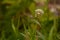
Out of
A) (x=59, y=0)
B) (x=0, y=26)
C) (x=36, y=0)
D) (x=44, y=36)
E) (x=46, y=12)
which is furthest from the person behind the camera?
(x=59, y=0)

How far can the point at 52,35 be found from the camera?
1.67 meters

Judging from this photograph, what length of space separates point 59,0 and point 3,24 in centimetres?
105

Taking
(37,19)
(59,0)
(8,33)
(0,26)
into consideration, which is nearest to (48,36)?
(37,19)

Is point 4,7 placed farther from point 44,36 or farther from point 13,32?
point 44,36

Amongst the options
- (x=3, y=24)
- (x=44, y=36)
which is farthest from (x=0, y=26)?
(x=44, y=36)

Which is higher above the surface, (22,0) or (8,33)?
(22,0)

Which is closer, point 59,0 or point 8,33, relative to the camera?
point 8,33

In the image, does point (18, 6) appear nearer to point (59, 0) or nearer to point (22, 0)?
point (22, 0)

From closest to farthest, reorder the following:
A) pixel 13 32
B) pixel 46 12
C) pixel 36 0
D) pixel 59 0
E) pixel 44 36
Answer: pixel 44 36 < pixel 13 32 < pixel 46 12 < pixel 36 0 < pixel 59 0

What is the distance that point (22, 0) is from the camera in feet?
8.50

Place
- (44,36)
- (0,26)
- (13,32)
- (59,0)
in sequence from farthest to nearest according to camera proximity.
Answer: (59,0)
(0,26)
(13,32)
(44,36)

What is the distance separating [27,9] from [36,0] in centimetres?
14

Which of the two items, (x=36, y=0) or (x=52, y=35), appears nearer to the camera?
(x=52, y=35)

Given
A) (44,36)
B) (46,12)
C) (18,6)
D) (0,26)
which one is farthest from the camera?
(18,6)
